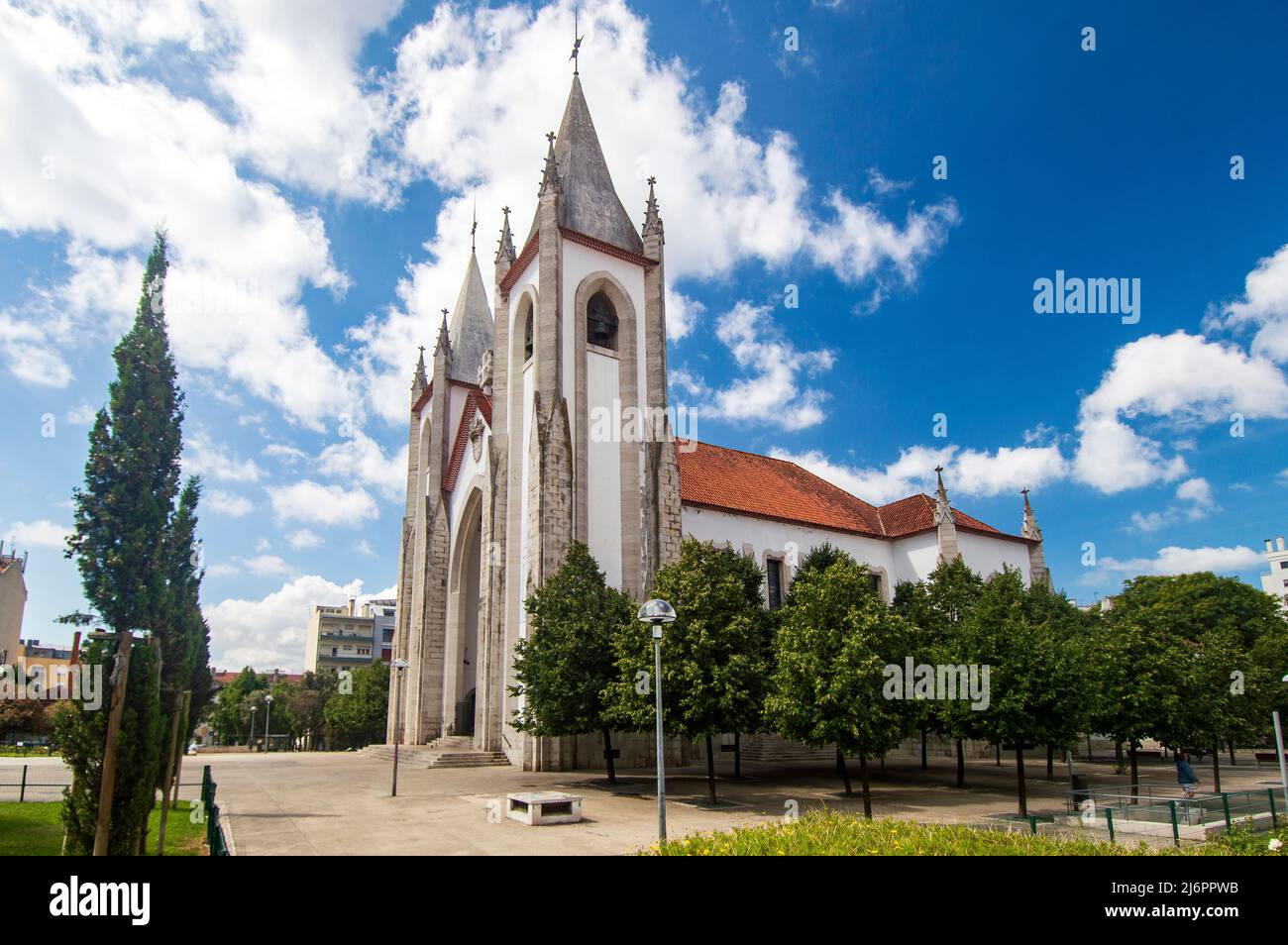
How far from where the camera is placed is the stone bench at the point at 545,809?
15641mm

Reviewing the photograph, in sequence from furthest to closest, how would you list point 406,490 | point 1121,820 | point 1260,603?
point 1260,603 → point 406,490 → point 1121,820

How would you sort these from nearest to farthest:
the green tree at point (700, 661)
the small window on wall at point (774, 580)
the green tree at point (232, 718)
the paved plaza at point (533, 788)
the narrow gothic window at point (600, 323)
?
the paved plaza at point (533, 788), the green tree at point (700, 661), the narrow gothic window at point (600, 323), the small window on wall at point (774, 580), the green tree at point (232, 718)

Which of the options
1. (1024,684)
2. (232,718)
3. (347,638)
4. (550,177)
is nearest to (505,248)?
(550,177)

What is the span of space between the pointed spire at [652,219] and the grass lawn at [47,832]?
28540mm

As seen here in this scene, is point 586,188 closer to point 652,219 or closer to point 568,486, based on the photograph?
point 652,219

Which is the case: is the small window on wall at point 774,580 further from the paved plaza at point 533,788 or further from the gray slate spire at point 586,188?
the gray slate spire at point 586,188

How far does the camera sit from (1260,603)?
188 ft

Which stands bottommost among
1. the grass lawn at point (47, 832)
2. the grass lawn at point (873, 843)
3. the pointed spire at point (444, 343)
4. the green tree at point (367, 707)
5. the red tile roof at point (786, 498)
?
the green tree at point (367, 707)

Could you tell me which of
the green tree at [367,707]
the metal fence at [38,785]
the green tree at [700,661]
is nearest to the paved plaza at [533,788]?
the metal fence at [38,785]

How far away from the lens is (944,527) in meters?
41.0
